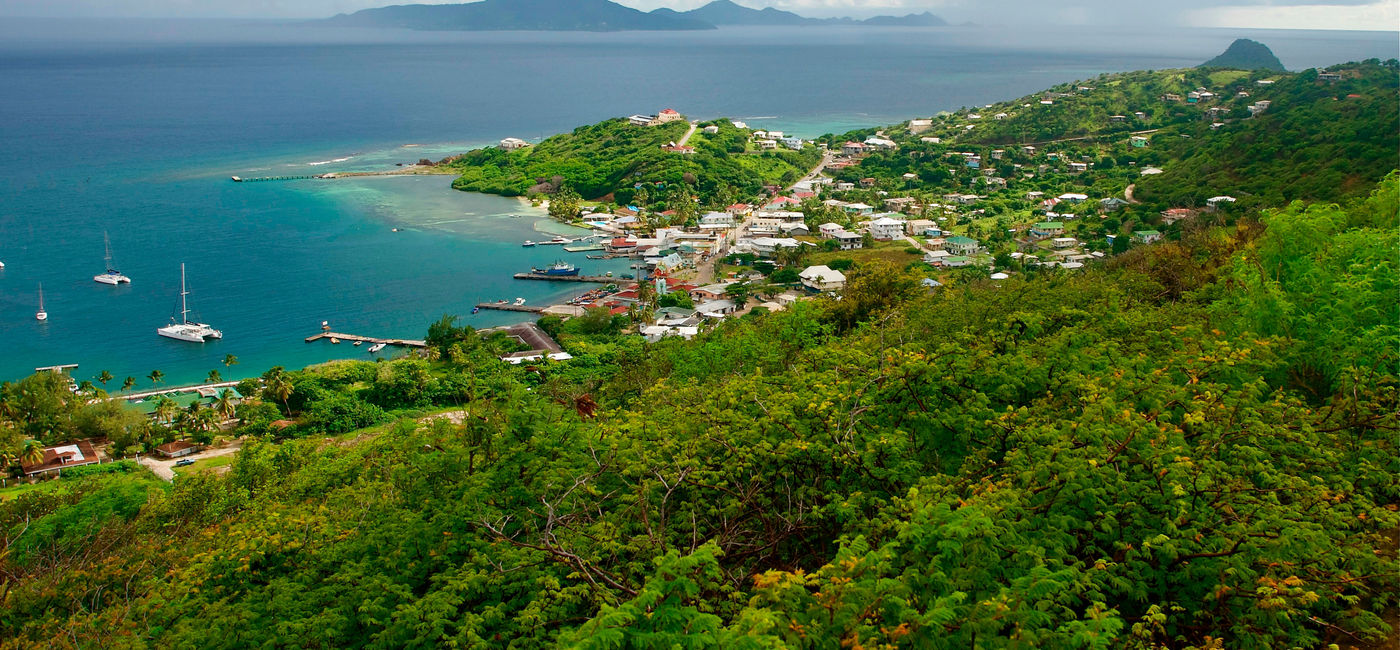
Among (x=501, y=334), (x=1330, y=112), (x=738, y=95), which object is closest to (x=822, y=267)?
(x=501, y=334)

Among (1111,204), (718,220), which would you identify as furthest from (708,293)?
(1111,204)

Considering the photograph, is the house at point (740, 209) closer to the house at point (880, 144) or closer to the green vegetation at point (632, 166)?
the green vegetation at point (632, 166)

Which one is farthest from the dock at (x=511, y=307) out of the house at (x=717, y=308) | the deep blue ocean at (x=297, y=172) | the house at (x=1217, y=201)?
the house at (x=1217, y=201)

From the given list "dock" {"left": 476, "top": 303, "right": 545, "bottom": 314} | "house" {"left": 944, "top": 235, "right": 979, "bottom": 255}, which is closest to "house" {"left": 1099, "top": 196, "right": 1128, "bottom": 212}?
"house" {"left": 944, "top": 235, "right": 979, "bottom": 255}

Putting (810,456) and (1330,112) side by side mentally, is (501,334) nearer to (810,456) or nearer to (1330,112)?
(810,456)

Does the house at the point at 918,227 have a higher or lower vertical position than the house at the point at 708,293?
higher

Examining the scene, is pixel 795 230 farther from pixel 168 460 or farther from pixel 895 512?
pixel 895 512

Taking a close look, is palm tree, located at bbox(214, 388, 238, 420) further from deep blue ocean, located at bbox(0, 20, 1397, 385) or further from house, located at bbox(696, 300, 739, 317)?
house, located at bbox(696, 300, 739, 317)
